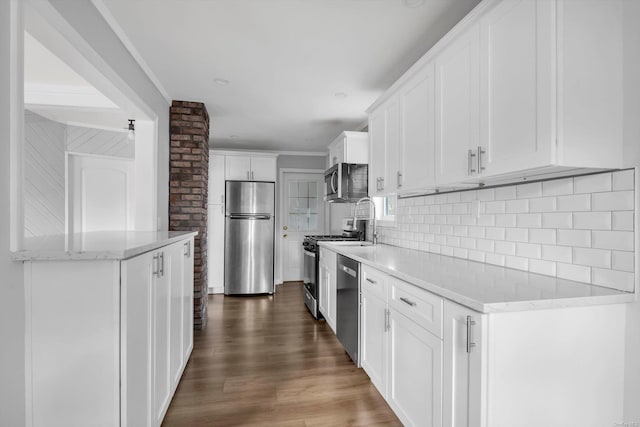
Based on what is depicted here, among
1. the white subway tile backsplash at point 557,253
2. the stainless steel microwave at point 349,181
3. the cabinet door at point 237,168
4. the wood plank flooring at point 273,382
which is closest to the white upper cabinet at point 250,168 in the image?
the cabinet door at point 237,168

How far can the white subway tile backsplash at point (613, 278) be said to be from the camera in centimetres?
118

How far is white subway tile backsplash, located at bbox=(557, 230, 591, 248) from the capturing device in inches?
52.2

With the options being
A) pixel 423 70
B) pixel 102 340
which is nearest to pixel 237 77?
pixel 423 70

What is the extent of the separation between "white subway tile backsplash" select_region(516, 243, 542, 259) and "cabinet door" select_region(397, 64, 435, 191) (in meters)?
0.60

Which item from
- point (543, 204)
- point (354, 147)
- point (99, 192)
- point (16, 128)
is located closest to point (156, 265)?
point (16, 128)

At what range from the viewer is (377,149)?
2.84 meters

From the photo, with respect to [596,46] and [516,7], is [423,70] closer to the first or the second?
[516,7]

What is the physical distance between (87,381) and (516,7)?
7.57ft

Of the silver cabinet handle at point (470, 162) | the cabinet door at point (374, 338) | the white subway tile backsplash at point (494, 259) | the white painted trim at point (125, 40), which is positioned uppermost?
the white painted trim at point (125, 40)

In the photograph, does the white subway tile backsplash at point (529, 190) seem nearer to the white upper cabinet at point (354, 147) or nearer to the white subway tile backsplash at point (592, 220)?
the white subway tile backsplash at point (592, 220)

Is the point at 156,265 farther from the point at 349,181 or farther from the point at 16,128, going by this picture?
the point at 349,181

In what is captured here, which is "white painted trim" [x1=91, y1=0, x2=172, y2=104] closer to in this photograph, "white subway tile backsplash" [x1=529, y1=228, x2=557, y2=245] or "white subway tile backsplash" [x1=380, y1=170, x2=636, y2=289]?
"white subway tile backsplash" [x1=380, y1=170, x2=636, y2=289]

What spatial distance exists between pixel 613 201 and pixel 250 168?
4.70 m

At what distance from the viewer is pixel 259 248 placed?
16.7ft
